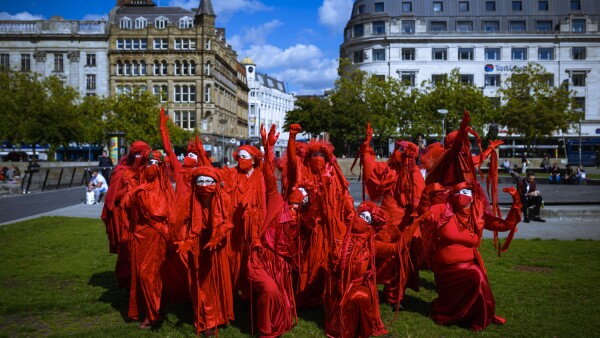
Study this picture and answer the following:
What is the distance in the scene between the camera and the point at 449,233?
7.46 metres

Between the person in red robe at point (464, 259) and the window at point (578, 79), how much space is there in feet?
244

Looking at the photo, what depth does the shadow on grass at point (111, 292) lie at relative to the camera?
8445 millimetres

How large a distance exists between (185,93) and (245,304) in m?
78.9

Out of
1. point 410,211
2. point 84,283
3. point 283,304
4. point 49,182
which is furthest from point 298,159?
point 49,182

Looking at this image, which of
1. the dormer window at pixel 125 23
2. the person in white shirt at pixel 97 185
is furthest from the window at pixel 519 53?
the person in white shirt at pixel 97 185

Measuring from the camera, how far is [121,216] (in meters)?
8.58

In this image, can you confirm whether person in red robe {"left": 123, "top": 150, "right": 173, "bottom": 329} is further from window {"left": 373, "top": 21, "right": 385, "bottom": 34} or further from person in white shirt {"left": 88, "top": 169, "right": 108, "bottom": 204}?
window {"left": 373, "top": 21, "right": 385, "bottom": 34}

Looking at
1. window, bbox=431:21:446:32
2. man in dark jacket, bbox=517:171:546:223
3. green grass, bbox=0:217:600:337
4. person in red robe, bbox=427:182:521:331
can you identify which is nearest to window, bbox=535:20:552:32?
window, bbox=431:21:446:32

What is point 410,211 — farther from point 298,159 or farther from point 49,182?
point 49,182

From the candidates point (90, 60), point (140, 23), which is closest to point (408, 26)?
point (140, 23)

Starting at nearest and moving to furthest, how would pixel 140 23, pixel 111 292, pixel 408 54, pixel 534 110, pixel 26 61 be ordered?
pixel 111 292, pixel 534 110, pixel 408 54, pixel 26 61, pixel 140 23

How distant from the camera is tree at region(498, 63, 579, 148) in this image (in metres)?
56.8

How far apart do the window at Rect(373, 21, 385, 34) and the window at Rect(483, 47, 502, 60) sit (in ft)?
43.4

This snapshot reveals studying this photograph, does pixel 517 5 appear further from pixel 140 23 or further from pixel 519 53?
pixel 140 23
